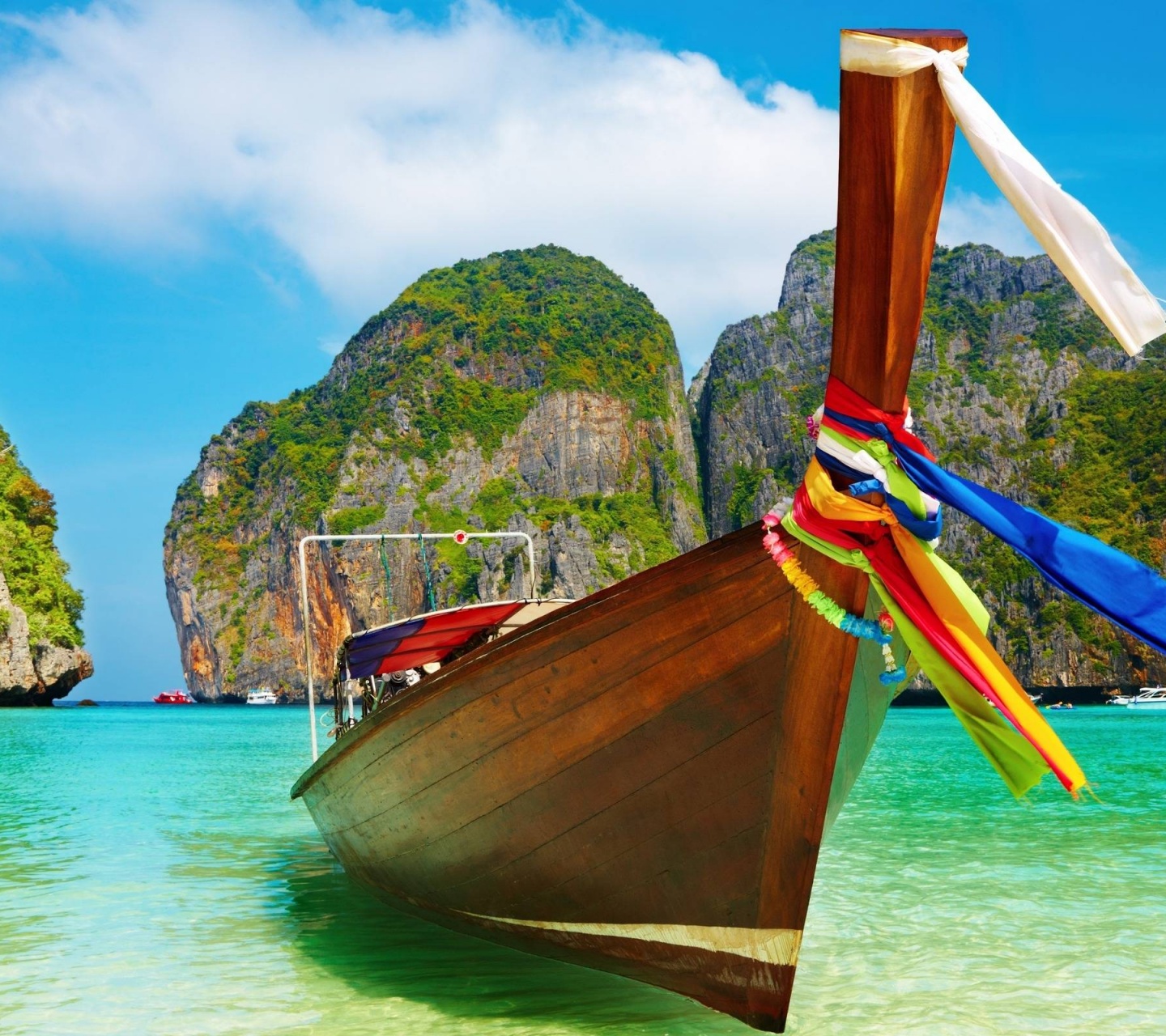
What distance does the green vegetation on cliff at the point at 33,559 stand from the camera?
156ft

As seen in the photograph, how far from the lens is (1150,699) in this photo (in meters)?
52.0

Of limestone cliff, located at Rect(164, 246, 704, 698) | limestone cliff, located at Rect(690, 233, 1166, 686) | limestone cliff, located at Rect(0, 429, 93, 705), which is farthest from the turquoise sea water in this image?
limestone cliff, located at Rect(164, 246, 704, 698)

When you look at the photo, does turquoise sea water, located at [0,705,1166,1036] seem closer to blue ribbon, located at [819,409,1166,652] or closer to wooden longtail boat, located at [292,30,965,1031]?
wooden longtail boat, located at [292,30,965,1031]

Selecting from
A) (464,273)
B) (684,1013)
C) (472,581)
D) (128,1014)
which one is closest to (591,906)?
(684,1013)

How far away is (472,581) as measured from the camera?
78000 millimetres

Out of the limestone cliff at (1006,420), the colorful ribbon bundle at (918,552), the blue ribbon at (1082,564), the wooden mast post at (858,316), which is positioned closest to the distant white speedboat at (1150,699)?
the limestone cliff at (1006,420)

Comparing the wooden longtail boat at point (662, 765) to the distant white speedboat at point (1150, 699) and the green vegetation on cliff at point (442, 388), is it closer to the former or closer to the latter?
the distant white speedboat at point (1150, 699)

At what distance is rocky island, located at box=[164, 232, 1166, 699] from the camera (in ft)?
226

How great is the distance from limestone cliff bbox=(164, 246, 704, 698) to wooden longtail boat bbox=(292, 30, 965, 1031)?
221 ft

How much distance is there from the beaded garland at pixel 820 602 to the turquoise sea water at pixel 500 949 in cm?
192

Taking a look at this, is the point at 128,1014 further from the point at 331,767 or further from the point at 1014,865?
the point at 1014,865

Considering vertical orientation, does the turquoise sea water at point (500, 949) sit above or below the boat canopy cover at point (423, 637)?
below

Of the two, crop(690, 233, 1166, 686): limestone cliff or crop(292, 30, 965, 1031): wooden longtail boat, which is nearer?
crop(292, 30, 965, 1031): wooden longtail boat

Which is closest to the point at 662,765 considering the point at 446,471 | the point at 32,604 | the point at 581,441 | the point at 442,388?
the point at 32,604
